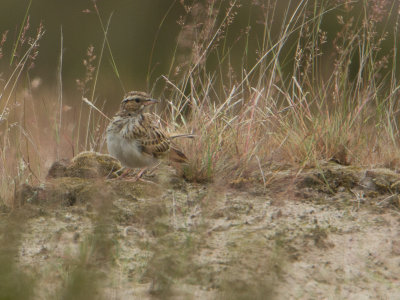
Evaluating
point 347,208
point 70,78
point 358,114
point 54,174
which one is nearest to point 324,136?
point 358,114

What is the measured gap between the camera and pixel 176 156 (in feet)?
17.4

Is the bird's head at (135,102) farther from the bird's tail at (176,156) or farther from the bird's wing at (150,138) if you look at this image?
the bird's tail at (176,156)

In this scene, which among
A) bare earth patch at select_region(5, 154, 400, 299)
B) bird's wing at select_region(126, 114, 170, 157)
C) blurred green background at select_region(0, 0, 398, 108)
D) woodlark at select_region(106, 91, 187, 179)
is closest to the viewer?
bare earth patch at select_region(5, 154, 400, 299)

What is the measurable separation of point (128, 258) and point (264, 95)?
2.32 meters

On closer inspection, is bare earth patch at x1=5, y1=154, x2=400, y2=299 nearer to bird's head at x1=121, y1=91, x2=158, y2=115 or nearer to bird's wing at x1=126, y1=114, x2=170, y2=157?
bird's wing at x1=126, y1=114, x2=170, y2=157

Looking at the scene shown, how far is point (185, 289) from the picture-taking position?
3.74 m

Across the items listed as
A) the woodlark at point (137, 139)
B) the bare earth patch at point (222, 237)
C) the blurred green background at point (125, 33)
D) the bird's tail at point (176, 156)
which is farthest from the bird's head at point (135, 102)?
the blurred green background at point (125, 33)

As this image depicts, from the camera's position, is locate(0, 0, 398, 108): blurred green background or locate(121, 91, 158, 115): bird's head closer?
locate(121, 91, 158, 115): bird's head

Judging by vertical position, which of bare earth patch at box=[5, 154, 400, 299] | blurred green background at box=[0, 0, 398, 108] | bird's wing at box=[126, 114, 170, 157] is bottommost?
blurred green background at box=[0, 0, 398, 108]

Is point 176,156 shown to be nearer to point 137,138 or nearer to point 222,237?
point 137,138

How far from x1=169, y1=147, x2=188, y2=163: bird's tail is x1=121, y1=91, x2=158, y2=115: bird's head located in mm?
370

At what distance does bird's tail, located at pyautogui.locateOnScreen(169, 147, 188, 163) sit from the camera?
17.4 feet

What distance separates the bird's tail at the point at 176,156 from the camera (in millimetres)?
5309

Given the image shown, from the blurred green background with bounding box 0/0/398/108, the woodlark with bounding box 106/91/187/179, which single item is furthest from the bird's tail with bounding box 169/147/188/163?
the blurred green background with bounding box 0/0/398/108
